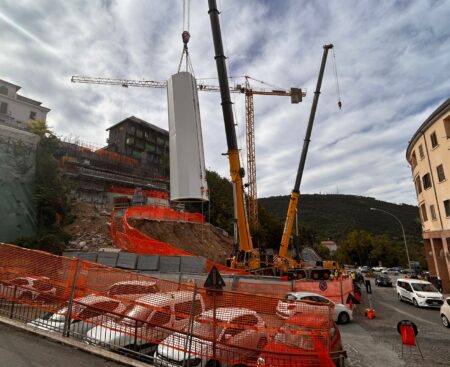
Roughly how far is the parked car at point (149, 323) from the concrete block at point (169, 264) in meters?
13.8

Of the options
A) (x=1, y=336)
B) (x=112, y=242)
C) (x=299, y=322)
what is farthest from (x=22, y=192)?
(x=299, y=322)

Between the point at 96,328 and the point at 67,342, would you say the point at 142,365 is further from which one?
the point at 67,342

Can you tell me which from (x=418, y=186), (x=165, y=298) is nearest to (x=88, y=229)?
(x=165, y=298)

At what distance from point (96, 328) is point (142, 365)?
1.68 metres

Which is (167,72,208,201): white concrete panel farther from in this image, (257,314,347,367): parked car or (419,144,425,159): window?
(419,144,425,159): window

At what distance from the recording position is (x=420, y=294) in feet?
58.7

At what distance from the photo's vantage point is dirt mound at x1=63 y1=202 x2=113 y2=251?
90.2 ft

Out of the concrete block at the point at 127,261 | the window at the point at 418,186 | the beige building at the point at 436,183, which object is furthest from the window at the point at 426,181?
the concrete block at the point at 127,261

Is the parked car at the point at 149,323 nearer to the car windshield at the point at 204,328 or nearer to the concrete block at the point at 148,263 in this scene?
the car windshield at the point at 204,328

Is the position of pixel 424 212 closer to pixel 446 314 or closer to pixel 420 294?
pixel 420 294

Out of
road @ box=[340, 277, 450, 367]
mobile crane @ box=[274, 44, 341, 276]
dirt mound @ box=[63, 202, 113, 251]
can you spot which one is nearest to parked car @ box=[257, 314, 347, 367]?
road @ box=[340, 277, 450, 367]

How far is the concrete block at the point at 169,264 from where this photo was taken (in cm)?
2072

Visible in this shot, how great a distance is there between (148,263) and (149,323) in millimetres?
14556

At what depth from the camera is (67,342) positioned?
7.00 metres
